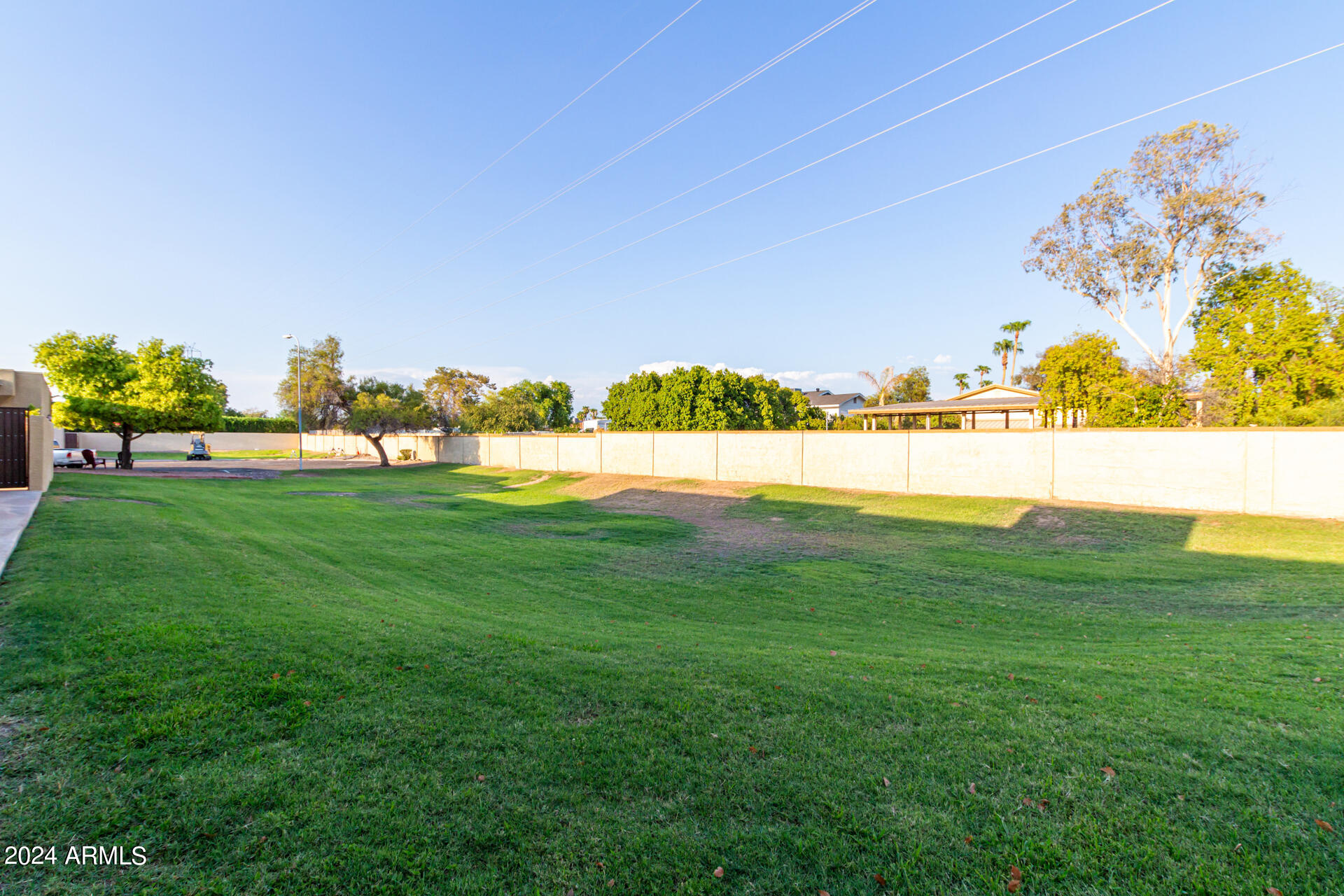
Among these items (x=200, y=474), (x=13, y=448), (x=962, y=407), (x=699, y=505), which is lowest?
(x=699, y=505)

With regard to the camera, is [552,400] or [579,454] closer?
[579,454]

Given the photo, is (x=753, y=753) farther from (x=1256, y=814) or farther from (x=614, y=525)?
(x=614, y=525)

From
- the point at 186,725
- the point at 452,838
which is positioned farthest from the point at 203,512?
the point at 452,838

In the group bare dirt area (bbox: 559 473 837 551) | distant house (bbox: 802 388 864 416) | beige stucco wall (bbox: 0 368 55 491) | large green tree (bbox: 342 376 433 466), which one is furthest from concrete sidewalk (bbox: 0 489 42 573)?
distant house (bbox: 802 388 864 416)

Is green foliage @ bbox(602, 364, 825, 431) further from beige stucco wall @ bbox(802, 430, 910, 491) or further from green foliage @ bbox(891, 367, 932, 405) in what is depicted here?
green foliage @ bbox(891, 367, 932, 405)

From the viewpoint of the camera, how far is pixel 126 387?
91.6ft

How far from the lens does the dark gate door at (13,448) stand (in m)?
15.0

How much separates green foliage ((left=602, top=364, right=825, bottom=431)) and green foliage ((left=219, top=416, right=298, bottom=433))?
4655cm

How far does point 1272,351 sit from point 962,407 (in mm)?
19058

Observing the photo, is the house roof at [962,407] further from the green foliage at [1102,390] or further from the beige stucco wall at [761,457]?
the beige stucco wall at [761,457]

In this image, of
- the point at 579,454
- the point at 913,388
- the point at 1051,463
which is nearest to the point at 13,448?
the point at 579,454

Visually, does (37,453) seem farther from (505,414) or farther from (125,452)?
(505,414)

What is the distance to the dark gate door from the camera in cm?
1504

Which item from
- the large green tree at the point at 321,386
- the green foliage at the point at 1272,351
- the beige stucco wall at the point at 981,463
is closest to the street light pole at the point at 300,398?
the large green tree at the point at 321,386
